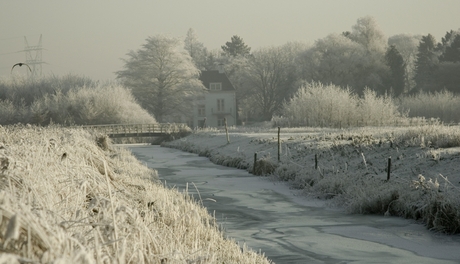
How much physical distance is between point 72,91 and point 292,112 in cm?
2308

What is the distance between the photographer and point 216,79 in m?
76.5

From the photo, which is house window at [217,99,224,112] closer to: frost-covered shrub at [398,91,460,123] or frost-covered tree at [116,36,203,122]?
frost-covered tree at [116,36,203,122]

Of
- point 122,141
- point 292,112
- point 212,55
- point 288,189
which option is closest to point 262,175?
point 288,189

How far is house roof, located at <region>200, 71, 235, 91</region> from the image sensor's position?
247ft

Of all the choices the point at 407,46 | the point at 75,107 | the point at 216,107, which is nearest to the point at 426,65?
the point at 407,46

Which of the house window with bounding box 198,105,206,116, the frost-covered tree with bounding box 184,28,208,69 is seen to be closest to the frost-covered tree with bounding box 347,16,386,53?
the house window with bounding box 198,105,206,116

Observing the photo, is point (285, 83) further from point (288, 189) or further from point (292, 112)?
point (288, 189)

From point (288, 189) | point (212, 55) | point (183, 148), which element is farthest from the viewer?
point (212, 55)

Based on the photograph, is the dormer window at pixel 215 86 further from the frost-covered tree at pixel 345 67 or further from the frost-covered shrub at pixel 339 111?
the frost-covered shrub at pixel 339 111

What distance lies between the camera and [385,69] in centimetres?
7019

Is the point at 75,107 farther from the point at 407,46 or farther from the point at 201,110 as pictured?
the point at 407,46

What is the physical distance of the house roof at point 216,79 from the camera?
7538 cm

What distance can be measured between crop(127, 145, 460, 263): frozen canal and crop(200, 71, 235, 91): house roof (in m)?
55.0

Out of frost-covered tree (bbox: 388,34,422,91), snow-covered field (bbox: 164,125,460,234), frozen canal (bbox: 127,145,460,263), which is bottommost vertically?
frozen canal (bbox: 127,145,460,263)
